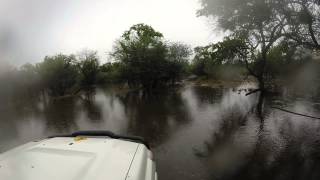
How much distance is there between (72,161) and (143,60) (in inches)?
811

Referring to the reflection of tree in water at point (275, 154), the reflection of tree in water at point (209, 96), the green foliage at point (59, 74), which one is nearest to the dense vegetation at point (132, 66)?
the green foliage at point (59, 74)

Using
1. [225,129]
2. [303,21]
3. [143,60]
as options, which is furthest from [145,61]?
[303,21]

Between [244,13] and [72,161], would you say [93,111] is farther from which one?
[72,161]

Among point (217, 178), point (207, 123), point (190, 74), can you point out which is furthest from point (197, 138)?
point (190, 74)

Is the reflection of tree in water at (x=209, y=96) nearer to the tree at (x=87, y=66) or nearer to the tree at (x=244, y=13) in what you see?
the tree at (x=244, y=13)

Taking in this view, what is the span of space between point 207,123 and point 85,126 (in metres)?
4.68

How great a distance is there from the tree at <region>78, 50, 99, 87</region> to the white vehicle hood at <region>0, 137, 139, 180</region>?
29907 millimetres

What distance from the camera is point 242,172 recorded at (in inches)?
166

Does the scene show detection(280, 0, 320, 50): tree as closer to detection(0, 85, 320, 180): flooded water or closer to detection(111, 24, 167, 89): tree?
detection(0, 85, 320, 180): flooded water

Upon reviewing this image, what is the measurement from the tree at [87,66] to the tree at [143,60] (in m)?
8.02

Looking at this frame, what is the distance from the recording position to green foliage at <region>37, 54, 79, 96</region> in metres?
21.5

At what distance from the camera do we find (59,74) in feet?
76.3

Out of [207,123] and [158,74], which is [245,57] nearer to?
[158,74]

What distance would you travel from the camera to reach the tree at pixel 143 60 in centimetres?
2212
